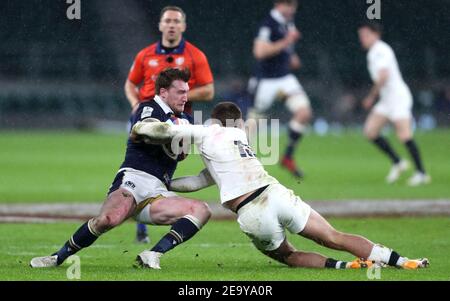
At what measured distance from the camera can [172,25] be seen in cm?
1152

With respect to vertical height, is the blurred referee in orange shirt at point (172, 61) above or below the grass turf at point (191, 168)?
above

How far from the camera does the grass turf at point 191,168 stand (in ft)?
54.9

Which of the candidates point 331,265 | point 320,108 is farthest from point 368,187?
point 320,108

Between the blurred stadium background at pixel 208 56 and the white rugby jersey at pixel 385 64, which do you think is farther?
the blurred stadium background at pixel 208 56

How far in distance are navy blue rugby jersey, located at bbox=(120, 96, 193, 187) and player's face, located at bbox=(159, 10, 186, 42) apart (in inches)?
85.6

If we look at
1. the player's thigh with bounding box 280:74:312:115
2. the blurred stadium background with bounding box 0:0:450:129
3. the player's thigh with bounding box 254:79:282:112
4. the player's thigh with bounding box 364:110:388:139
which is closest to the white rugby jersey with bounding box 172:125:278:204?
the player's thigh with bounding box 364:110:388:139

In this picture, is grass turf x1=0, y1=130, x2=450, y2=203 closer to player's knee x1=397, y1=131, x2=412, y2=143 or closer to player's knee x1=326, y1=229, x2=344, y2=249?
player's knee x1=397, y1=131, x2=412, y2=143

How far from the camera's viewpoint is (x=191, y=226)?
8898 millimetres

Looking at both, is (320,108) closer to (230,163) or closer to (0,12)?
(0,12)

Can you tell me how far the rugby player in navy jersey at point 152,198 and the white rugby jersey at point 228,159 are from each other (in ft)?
1.19

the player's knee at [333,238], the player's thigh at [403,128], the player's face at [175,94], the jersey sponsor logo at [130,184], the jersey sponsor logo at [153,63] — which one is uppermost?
the jersey sponsor logo at [153,63]

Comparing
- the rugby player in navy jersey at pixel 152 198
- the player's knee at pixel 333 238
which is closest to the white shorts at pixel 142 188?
the rugby player in navy jersey at pixel 152 198

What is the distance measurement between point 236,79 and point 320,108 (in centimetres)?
301

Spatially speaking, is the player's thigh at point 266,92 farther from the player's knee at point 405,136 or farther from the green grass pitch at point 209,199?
the player's knee at point 405,136
